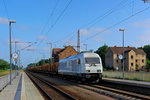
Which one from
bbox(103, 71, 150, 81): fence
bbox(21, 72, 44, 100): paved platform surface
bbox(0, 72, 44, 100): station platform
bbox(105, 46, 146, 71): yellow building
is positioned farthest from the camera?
bbox(105, 46, 146, 71): yellow building

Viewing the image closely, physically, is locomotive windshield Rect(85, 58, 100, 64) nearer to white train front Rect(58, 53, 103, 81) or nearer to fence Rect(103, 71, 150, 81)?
white train front Rect(58, 53, 103, 81)

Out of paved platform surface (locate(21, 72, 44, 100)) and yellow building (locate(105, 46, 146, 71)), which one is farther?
yellow building (locate(105, 46, 146, 71))

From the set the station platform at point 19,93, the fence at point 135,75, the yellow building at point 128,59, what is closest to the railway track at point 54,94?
the station platform at point 19,93

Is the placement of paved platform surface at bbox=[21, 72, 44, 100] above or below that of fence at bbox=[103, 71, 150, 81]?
below

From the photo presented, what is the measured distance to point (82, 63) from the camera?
22.5m

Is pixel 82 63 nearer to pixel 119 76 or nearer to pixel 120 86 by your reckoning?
pixel 120 86

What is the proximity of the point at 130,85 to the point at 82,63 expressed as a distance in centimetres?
580

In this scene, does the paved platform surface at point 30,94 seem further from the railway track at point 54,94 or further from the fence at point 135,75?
the fence at point 135,75

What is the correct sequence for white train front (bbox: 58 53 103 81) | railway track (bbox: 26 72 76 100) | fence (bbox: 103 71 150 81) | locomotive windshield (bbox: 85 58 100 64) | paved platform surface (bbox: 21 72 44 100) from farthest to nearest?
fence (bbox: 103 71 150 81), locomotive windshield (bbox: 85 58 100 64), white train front (bbox: 58 53 103 81), railway track (bbox: 26 72 76 100), paved platform surface (bbox: 21 72 44 100)

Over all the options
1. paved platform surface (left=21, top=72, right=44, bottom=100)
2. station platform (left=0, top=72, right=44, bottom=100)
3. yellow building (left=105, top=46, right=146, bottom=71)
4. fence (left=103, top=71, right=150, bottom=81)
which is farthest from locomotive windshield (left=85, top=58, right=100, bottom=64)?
yellow building (left=105, top=46, right=146, bottom=71)

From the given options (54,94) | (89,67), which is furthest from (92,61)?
(54,94)

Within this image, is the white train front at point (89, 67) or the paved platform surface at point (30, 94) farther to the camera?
the white train front at point (89, 67)

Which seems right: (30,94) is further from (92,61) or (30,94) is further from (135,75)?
(135,75)

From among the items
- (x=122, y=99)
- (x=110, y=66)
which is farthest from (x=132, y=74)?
(x=110, y=66)
